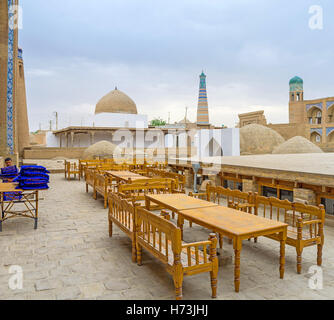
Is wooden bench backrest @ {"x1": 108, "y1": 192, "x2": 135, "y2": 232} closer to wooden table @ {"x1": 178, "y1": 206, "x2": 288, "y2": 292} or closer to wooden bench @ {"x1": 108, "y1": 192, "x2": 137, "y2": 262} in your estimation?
wooden bench @ {"x1": 108, "y1": 192, "x2": 137, "y2": 262}

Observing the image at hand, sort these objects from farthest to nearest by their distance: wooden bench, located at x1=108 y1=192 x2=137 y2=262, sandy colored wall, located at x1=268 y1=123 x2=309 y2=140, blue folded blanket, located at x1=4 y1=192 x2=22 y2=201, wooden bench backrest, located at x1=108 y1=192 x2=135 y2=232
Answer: sandy colored wall, located at x1=268 y1=123 x2=309 y2=140
blue folded blanket, located at x1=4 y1=192 x2=22 y2=201
wooden bench backrest, located at x1=108 y1=192 x2=135 y2=232
wooden bench, located at x1=108 y1=192 x2=137 y2=262

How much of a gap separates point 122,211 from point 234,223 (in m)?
1.85

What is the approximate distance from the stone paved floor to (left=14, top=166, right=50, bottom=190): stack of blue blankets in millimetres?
841

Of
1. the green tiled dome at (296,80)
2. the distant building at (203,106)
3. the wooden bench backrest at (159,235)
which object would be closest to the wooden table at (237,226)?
the wooden bench backrest at (159,235)

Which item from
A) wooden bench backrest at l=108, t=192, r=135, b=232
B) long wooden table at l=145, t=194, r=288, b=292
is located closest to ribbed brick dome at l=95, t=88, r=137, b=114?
wooden bench backrest at l=108, t=192, r=135, b=232

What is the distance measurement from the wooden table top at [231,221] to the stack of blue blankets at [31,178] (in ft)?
9.27

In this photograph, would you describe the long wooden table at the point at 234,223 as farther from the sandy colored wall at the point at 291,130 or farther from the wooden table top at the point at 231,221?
the sandy colored wall at the point at 291,130

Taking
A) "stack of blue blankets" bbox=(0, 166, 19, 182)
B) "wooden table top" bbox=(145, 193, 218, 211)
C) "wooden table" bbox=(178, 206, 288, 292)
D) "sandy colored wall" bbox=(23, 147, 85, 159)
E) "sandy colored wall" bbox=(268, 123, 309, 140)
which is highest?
"sandy colored wall" bbox=(268, 123, 309, 140)

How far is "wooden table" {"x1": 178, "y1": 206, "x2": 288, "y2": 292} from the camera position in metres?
3.14

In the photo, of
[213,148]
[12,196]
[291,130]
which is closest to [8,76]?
Result: [12,196]

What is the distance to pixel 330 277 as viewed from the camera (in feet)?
11.7

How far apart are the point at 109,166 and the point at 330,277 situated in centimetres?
841
